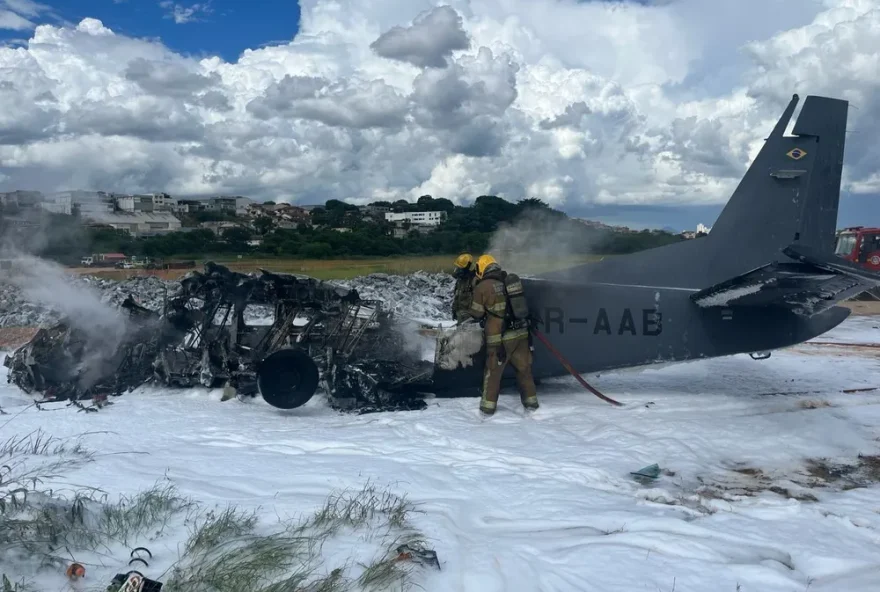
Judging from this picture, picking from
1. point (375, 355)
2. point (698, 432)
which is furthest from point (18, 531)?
point (698, 432)

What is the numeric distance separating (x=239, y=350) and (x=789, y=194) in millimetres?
7764

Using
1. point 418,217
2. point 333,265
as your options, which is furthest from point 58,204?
point 418,217

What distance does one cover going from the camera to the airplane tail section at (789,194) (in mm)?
8695

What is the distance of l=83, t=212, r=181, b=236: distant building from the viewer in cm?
1138

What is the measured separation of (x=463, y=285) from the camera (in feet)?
30.2

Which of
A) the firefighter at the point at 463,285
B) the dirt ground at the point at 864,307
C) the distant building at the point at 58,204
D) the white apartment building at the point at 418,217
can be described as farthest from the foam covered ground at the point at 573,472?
the dirt ground at the point at 864,307

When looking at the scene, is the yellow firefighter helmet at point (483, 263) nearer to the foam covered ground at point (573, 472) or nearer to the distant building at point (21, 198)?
the foam covered ground at point (573, 472)

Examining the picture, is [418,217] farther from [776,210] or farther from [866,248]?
[866,248]

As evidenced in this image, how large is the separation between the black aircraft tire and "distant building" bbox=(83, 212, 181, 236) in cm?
534

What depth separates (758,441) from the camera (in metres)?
6.98

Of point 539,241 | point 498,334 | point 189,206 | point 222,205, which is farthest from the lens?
point 222,205

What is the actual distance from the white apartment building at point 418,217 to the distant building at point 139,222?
544 cm

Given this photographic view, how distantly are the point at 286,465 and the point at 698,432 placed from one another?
4517 millimetres

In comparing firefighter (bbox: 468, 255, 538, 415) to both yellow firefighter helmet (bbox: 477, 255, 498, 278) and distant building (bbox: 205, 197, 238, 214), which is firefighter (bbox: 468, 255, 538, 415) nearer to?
yellow firefighter helmet (bbox: 477, 255, 498, 278)
